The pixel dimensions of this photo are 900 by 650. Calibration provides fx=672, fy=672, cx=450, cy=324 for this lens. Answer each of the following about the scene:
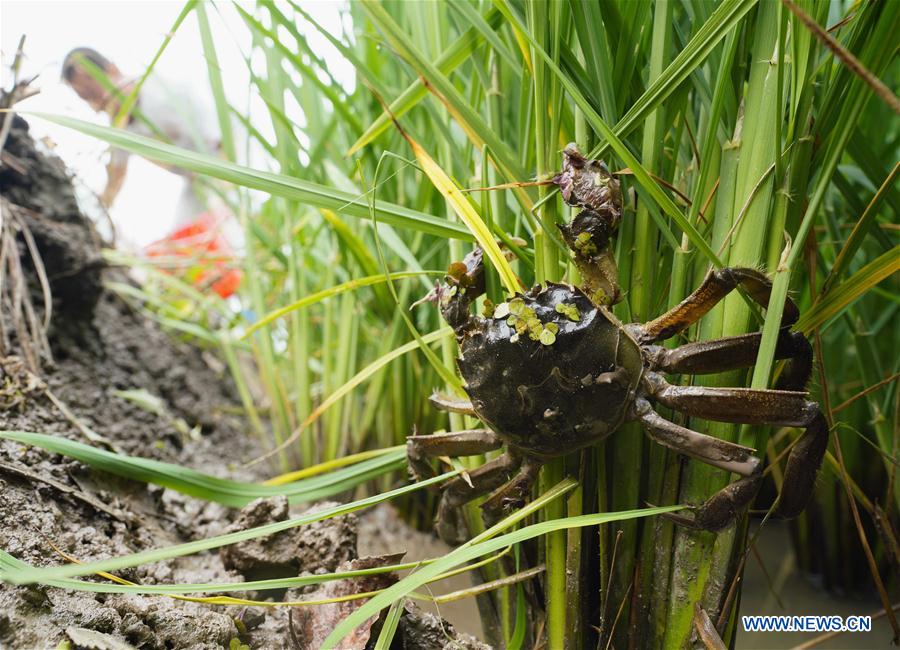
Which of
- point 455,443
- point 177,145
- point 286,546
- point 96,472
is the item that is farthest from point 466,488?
point 177,145

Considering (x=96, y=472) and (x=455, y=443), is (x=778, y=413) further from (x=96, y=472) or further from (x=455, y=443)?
(x=96, y=472)

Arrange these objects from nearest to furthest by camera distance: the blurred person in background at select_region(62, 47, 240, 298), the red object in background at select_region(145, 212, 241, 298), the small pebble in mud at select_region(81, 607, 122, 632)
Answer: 1. the small pebble in mud at select_region(81, 607, 122, 632)
2. the blurred person in background at select_region(62, 47, 240, 298)
3. the red object in background at select_region(145, 212, 241, 298)

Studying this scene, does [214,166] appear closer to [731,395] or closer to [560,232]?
[560,232]

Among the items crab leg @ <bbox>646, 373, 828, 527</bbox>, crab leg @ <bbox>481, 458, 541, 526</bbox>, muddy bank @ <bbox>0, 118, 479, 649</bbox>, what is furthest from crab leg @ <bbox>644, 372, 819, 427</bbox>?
muddy bank @ <bbox>0, 118, 479, 649</bbox>

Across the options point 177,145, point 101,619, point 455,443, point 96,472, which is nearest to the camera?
point 101,619

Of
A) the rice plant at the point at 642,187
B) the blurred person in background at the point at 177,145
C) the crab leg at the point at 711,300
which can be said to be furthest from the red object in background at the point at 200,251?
the crab leg at the point at 711,300

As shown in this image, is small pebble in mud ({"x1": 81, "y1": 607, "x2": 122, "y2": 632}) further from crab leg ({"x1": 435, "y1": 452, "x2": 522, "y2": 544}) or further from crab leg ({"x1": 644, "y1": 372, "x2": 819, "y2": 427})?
crab leg ({"x1": 644, "y1": 372, "x2": 819, "y2": 427})

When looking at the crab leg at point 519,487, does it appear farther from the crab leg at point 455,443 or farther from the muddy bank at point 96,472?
the muddy bank at point 96,472
